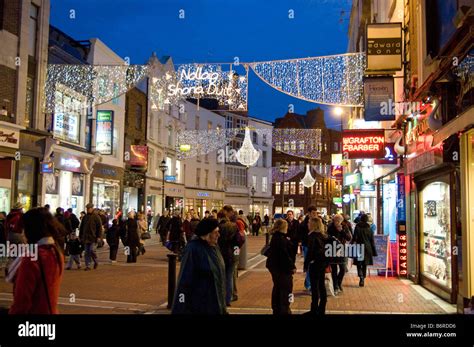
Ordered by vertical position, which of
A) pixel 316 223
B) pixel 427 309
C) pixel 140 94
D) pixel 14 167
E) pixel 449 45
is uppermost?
pixel 140 94

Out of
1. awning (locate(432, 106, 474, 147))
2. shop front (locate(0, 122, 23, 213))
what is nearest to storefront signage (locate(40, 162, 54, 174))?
shop front (locate(0, 122, 23, 213))

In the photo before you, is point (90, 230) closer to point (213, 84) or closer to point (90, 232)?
point (90, 232)

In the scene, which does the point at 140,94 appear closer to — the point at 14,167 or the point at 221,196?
the point at 14,167

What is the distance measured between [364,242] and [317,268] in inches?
191

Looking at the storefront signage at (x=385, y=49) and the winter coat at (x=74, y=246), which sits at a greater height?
the storefront signage at (x=385, y=49)

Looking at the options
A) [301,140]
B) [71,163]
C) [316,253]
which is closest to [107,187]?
[71,163]

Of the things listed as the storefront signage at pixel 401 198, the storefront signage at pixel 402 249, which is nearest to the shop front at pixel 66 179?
the storefront signage at pixel 401 198

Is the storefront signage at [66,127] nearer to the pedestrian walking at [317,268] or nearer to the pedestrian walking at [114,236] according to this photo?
the pedestrian walking at [114,236]

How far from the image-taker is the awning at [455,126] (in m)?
9.20

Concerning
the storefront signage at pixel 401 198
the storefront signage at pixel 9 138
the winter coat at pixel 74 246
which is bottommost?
the winter coat at pixel 74 246

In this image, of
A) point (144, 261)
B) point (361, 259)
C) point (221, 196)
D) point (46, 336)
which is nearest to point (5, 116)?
point (144, 261)

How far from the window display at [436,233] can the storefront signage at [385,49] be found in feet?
12.3

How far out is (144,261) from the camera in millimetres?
18703

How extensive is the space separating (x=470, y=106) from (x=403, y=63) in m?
5.98
